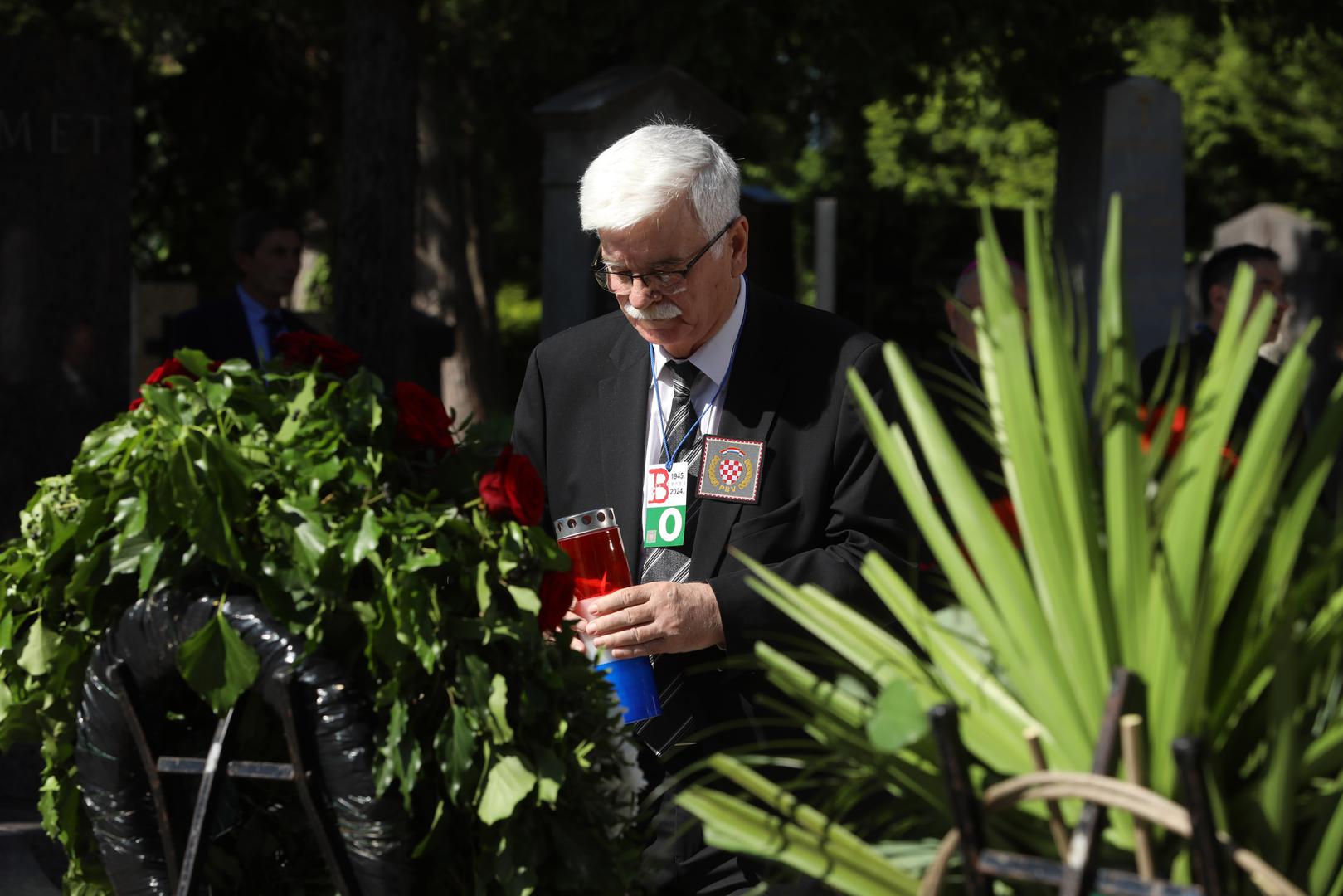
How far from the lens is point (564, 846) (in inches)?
74.4

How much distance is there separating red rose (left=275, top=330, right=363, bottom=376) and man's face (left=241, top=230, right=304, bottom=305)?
4446 mm

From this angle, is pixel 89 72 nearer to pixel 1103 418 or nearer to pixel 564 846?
pixel 564 846

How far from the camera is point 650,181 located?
7.88 feet

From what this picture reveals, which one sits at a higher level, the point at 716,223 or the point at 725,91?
the point at 725,91

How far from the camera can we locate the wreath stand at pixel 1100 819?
1269mm

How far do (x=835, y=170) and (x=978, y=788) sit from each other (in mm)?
24133

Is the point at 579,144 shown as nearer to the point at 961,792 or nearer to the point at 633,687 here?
the point at 633,687

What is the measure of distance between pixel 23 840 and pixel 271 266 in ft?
9.44

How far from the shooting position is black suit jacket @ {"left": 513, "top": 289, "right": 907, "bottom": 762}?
244cm

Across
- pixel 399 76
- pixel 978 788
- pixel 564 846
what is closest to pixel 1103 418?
pixel 978 788

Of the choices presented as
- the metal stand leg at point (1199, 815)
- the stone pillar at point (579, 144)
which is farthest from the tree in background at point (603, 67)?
the metal stand leg at point (1199, 815)

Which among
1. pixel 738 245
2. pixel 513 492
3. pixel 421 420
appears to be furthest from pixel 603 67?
pixel 513 492

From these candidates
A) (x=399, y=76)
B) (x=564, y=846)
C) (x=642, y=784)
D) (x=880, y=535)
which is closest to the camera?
(x=564, y=846)

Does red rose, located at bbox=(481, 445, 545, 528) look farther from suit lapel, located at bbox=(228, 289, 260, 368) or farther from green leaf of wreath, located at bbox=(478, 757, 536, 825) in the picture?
suit lapel, located at bbox=(228, 289, 260, 368)
